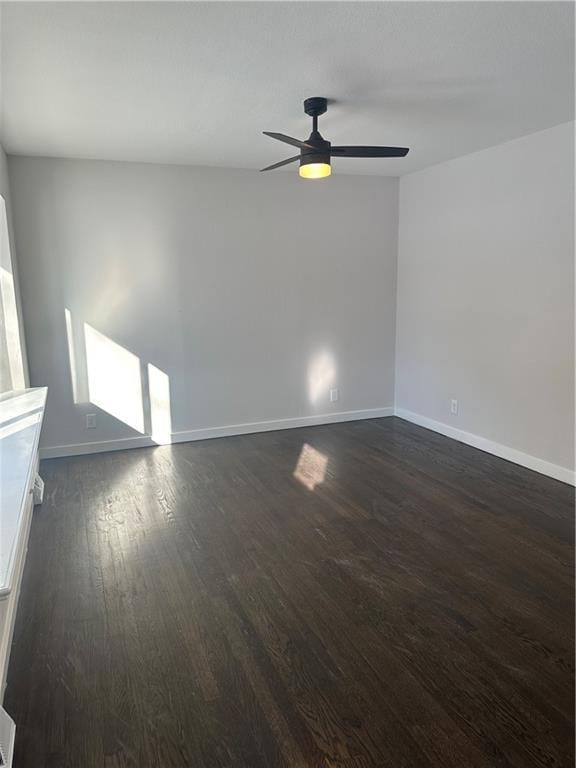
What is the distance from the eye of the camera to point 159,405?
4.85 m

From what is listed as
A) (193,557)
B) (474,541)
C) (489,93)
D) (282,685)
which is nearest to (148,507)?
(193,557)

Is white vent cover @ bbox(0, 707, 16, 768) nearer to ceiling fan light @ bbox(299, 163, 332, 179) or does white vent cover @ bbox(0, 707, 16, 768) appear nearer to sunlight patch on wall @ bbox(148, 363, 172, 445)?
ceiling fan light @ bbox(299, 163, 332, 179)

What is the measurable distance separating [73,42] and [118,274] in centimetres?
248

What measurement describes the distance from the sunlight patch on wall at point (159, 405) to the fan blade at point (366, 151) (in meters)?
2.62

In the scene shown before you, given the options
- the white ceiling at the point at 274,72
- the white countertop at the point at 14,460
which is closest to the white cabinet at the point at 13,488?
the white countertop at the point at 14,460

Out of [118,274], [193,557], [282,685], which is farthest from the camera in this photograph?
[118,274]

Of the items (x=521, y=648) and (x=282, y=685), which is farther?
(x=521, y=648)

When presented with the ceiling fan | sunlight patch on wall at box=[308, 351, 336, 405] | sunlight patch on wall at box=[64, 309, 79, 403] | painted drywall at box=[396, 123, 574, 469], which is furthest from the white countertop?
painted drywall at box=[396, 123, 574, 469]

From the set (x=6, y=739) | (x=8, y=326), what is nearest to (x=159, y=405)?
(x=8, y=326)

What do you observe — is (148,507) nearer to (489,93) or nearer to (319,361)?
(319,361)

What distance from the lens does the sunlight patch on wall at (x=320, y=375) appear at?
213 inches

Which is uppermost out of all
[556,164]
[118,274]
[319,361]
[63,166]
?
[63,166]

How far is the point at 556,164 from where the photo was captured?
144 inches

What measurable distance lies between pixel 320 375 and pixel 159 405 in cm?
169
